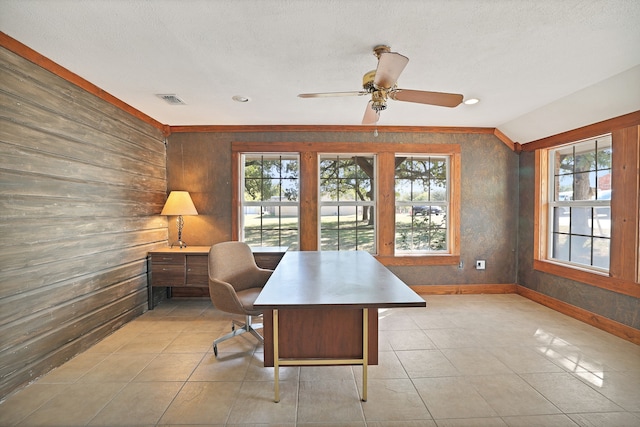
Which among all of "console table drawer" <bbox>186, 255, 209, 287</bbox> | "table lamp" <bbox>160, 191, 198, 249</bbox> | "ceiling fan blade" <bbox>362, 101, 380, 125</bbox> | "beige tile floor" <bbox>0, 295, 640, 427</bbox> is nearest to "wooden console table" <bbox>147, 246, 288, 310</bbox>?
"console table drawer" <bbox>186, 255, 209, 287</bbox>

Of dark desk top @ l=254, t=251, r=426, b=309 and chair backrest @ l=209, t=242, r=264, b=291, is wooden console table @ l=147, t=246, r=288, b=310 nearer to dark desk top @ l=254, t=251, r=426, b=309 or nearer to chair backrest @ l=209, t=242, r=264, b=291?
chair backrest @ l=209, t=242, r=264, b=291

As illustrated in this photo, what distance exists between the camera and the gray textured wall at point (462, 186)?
405 centimetres

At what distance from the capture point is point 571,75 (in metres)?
2.51

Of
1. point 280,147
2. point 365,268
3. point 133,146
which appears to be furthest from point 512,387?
point 133,146

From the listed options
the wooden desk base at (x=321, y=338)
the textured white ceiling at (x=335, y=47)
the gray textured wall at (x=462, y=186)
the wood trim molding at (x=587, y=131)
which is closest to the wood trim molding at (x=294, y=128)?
the gray textured wall at (x=462, y=186)

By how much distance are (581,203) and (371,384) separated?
131 inches

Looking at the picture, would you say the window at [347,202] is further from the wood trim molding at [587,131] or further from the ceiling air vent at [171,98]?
the wood trim molding at [587,131]

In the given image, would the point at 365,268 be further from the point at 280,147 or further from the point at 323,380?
the point at 280,147

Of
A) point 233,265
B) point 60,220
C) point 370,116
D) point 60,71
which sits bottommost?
point 233,265

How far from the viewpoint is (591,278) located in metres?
3.16

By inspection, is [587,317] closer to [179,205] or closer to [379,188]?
[379,188]

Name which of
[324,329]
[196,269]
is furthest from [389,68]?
[196,269]

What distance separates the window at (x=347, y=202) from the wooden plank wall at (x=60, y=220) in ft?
7.78

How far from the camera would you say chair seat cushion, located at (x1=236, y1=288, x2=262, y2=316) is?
2.38m
